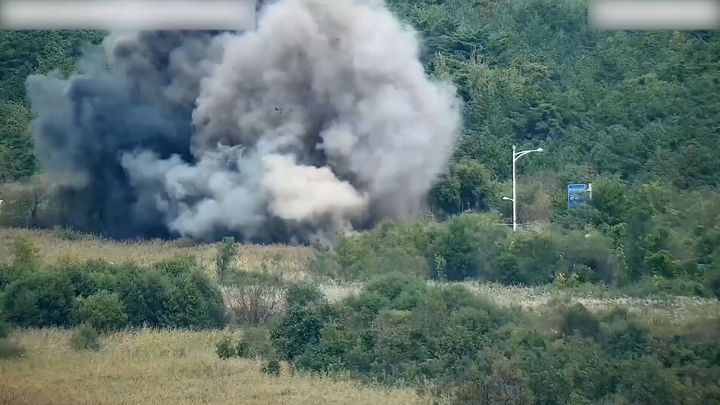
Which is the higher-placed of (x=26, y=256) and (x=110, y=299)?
(x=26, y=256)

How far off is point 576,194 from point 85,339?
17306 mm

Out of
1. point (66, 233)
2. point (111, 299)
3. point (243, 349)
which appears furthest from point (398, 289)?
point (66, 233)

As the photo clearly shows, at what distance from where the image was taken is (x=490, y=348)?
20.0 metres

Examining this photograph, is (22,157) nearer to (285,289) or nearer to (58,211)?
(58,211)

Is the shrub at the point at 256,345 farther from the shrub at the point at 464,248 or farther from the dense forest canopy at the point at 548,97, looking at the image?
the dense forest canopy at the point at 548,97

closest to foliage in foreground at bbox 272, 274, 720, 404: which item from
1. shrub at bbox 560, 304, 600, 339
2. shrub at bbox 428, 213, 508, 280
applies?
shrub at bbox 560, 304, 600, 339

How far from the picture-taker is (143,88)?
4034cm

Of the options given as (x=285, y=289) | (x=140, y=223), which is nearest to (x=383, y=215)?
(x=140, y=223)

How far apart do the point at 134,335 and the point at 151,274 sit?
2086 millimetres

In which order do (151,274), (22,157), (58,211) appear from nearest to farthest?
(151,274) < (58,211) < (22,157)

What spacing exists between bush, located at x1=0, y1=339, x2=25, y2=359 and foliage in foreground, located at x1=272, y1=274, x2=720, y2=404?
3934 mm

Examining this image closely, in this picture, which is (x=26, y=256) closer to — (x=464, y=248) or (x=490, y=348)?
(x=464, y=248)

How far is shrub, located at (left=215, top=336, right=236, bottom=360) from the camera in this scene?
70.1ft

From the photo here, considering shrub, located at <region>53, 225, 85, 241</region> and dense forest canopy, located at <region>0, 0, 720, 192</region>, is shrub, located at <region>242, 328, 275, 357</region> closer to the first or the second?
shrub, located at <region>53, 225, 85, 241</region>
